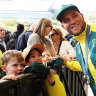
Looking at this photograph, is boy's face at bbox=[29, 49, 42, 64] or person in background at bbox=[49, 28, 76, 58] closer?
boy's face at bbox=[29, 49, 42, 64]

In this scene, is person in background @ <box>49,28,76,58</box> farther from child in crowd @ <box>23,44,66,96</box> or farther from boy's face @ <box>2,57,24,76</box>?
boy's face @ <box>2,57,24,76</box>

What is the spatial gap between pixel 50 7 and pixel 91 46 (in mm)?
14259

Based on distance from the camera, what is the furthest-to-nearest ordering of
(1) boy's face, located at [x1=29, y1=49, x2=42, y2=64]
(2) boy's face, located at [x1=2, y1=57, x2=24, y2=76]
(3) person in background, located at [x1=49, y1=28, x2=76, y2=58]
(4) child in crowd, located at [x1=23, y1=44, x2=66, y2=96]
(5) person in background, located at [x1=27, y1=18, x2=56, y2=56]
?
(3) person in background, located at [x1=49, y1=28, x2=76, y2=58], (5) person in background, located at [x1=27, y1=18, x2=56, y2=56], (1) boy's face, located at [x1=29, y1=49, x2=42, y2=64], (2) boy's face, located at [x1=2, y1=57, x2=24, y2=76], (4) child in crowd, located at [x1=23, y1=44, x2=66, y2=96]

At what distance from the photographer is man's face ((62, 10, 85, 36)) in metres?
1.76

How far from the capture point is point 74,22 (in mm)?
1751

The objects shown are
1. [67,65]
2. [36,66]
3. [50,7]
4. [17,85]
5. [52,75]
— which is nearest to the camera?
[17,85]

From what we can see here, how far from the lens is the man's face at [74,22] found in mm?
1756

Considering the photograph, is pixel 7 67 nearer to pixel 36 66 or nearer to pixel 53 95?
pixel 36 66

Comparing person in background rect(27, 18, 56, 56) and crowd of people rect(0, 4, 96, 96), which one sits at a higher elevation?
person in background rect(27, 18, 56, 56)

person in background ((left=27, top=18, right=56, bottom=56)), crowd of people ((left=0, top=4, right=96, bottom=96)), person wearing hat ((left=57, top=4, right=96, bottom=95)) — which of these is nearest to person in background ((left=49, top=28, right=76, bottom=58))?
person in background ((left=27, top=18, right=56, bottom=56))

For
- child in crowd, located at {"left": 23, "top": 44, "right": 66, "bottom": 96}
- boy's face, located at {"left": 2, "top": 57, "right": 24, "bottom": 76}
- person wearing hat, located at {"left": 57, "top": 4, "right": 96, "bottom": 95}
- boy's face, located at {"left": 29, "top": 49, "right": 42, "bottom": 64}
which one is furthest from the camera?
boy's face, located at {"left": 29, "top": 49, "right": 42, "bottom": 64}

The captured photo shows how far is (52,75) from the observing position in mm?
1591

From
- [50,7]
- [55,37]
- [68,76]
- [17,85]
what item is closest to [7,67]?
[17,85]

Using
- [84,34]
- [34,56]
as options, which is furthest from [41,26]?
[84,34]
